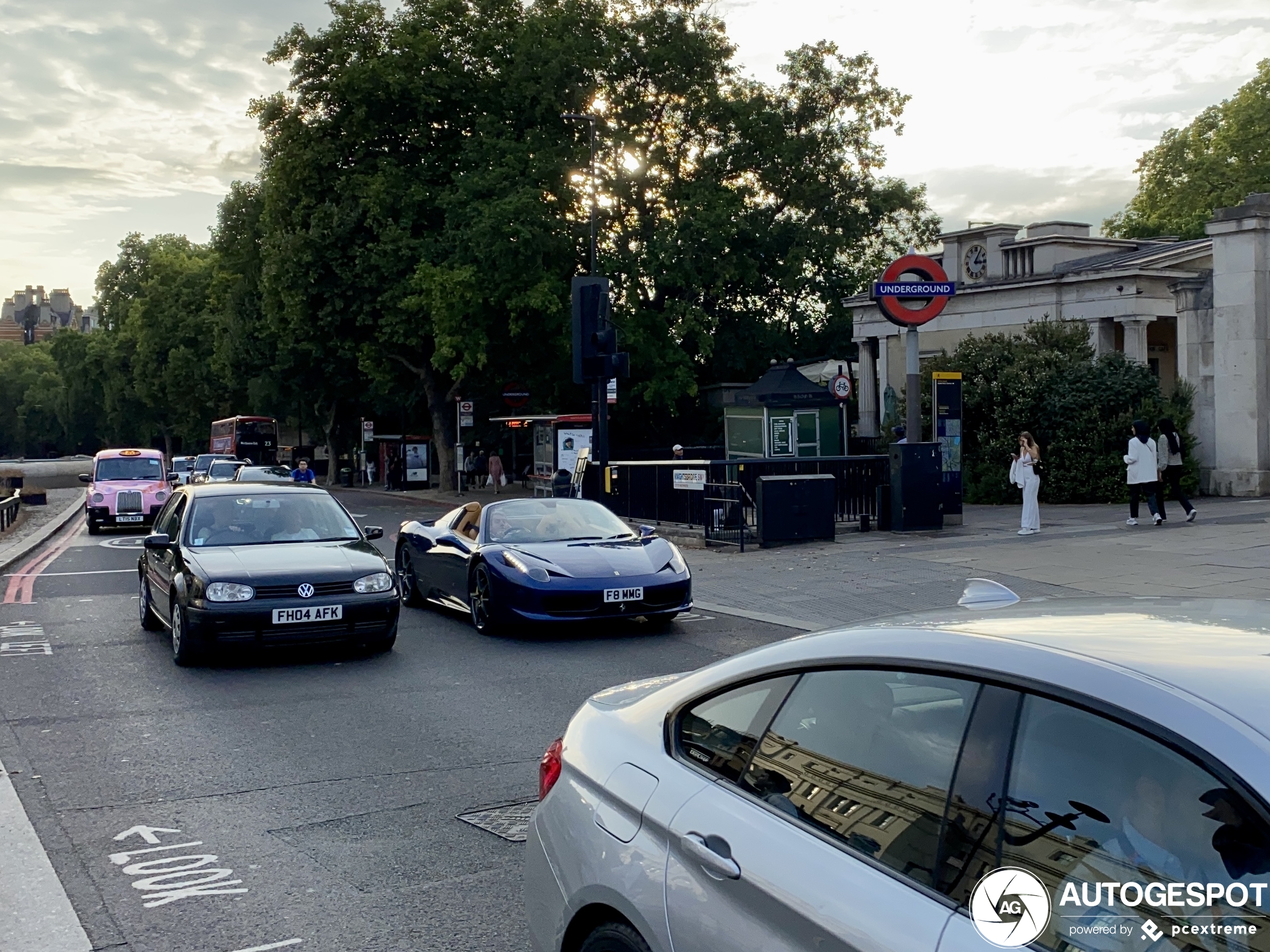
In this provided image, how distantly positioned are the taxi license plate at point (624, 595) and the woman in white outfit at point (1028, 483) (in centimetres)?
909

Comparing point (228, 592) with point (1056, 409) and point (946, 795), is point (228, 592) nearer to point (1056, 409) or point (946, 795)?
point (946, 795)

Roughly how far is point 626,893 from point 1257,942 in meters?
1.53

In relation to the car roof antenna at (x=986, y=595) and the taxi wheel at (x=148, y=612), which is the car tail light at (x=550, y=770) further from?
the taxi wheel at (x=148, y=612)

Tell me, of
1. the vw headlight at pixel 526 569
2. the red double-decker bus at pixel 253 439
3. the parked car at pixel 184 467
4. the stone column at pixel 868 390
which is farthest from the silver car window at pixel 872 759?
the red double-decker bus at pixel 253 439

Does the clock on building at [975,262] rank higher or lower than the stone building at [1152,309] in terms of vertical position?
higher

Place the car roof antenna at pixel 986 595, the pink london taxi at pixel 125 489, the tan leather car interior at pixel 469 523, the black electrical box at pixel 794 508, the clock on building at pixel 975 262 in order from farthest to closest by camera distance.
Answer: the clock on building at pixel 975 262 → the pink london taxi at pixel 125 489 → the black electrical box at pixel 794 508 → the tan leather car interior at pixel 469 523 → the car roof antenna at pixel 986 595

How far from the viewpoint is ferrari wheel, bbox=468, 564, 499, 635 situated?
40.3 ft

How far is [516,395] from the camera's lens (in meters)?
45.8

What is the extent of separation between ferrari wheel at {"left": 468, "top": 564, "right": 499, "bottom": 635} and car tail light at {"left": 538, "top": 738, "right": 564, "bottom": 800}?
27.7 feet

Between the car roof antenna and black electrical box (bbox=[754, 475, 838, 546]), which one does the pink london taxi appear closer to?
black electrical box (bbox=[754, 475, 838, 546])

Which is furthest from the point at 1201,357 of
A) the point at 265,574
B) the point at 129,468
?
the point at 129,468

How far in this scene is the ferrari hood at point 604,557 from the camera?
1207 centimetres

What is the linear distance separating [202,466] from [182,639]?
39.8 m

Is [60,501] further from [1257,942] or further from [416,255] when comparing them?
[1257,942]
